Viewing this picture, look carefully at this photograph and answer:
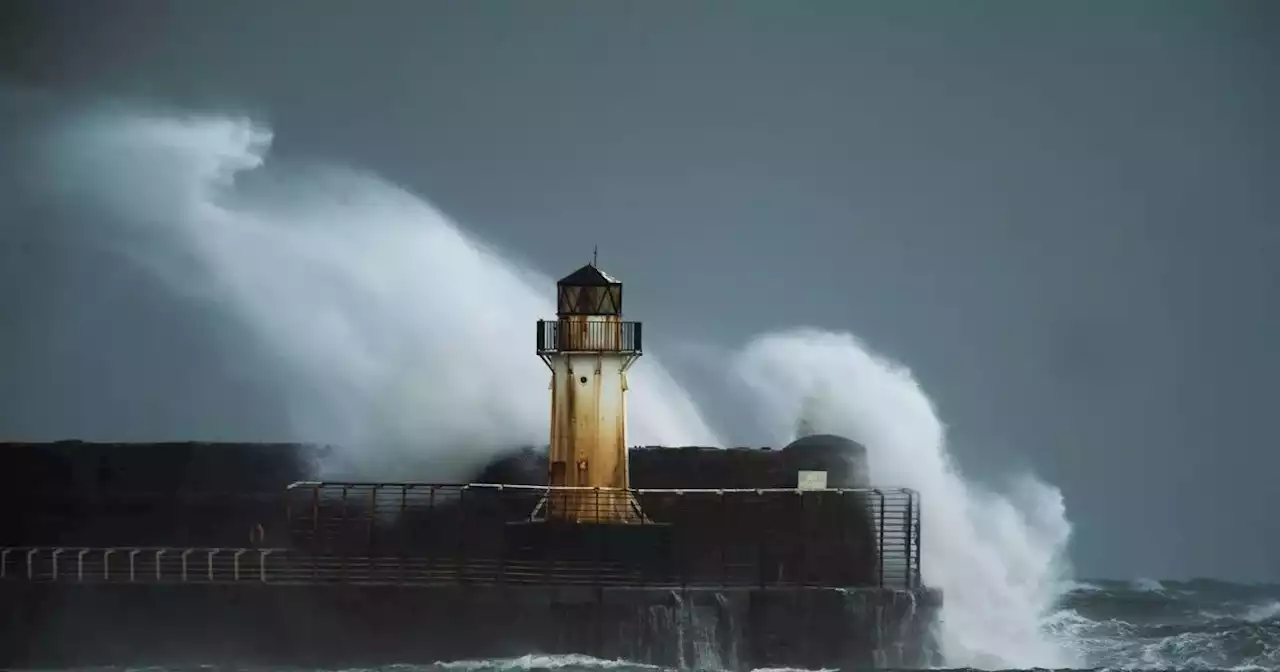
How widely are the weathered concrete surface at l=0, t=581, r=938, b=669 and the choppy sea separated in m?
0.27

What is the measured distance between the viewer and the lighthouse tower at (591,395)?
1571 inches

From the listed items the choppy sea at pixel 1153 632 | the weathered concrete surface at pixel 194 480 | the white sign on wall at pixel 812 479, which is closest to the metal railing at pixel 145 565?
the weathered concrete surface at pixel 194 480

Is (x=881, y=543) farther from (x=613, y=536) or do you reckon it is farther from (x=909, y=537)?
(x=613, y=536)

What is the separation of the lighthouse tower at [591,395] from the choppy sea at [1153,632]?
2481mm

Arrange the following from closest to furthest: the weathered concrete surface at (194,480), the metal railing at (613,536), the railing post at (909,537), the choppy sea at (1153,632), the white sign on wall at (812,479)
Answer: the choppy sea at (1153,632)
the metal railing at (613,536)
the railing post at (909,537)
the white sign on wall at (812,479)
the weathered concrete surface at (194,480)

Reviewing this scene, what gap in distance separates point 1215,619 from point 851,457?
1008 centimetres

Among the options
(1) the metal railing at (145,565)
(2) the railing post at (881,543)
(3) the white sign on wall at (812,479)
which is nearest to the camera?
(2) the railing post at (881,543)

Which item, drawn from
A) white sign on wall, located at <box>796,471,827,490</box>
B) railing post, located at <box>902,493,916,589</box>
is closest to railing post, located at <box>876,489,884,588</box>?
railing post, located at <box>902,493,916,589</box>

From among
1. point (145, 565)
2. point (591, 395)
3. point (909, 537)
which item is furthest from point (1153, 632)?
point (145, 565)

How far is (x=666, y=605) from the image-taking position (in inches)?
1512

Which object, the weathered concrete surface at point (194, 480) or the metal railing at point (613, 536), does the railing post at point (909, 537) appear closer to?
the metal railing at point (613, 536)

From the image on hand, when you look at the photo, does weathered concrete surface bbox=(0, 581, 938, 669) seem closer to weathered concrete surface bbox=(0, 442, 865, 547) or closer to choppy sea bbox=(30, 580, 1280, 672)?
choppy sea bbox=(30, 580, 1280, 672)

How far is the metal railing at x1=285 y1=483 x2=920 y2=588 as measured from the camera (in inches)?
1528

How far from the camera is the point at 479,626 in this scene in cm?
3859
